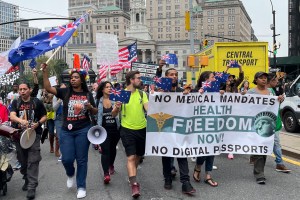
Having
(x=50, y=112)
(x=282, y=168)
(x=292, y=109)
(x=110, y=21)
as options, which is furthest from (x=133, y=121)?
(x=110, y=21)

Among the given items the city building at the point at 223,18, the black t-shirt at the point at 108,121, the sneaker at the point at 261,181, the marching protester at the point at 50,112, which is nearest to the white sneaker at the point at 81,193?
the black t-shirt at the point at 108,121

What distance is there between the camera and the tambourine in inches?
210

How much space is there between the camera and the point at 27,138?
17.7 ft

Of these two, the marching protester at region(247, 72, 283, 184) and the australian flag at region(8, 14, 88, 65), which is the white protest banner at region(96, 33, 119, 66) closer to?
the australian flag at region(8, 14, 88, 65)

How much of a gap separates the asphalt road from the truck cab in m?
4.76

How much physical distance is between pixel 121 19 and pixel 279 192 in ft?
465

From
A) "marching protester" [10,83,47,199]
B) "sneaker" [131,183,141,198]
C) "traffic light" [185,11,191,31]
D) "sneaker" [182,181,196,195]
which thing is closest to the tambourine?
"marching protester" [10,83,47,199]

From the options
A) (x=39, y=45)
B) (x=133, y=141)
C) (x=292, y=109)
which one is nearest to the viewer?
(x=133, y=141)

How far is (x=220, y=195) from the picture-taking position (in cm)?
529

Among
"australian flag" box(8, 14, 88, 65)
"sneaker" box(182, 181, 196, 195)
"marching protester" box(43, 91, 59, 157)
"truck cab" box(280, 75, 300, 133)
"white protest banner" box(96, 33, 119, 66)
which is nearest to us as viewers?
"sneaker" box(182, 181, 196, 195)

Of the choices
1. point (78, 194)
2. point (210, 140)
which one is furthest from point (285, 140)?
point (78, 194)

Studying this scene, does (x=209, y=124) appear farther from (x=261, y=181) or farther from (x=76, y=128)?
(x=76, y=128)

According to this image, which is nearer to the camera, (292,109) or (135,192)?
(135,192)

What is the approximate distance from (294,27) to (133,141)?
2165 inches
